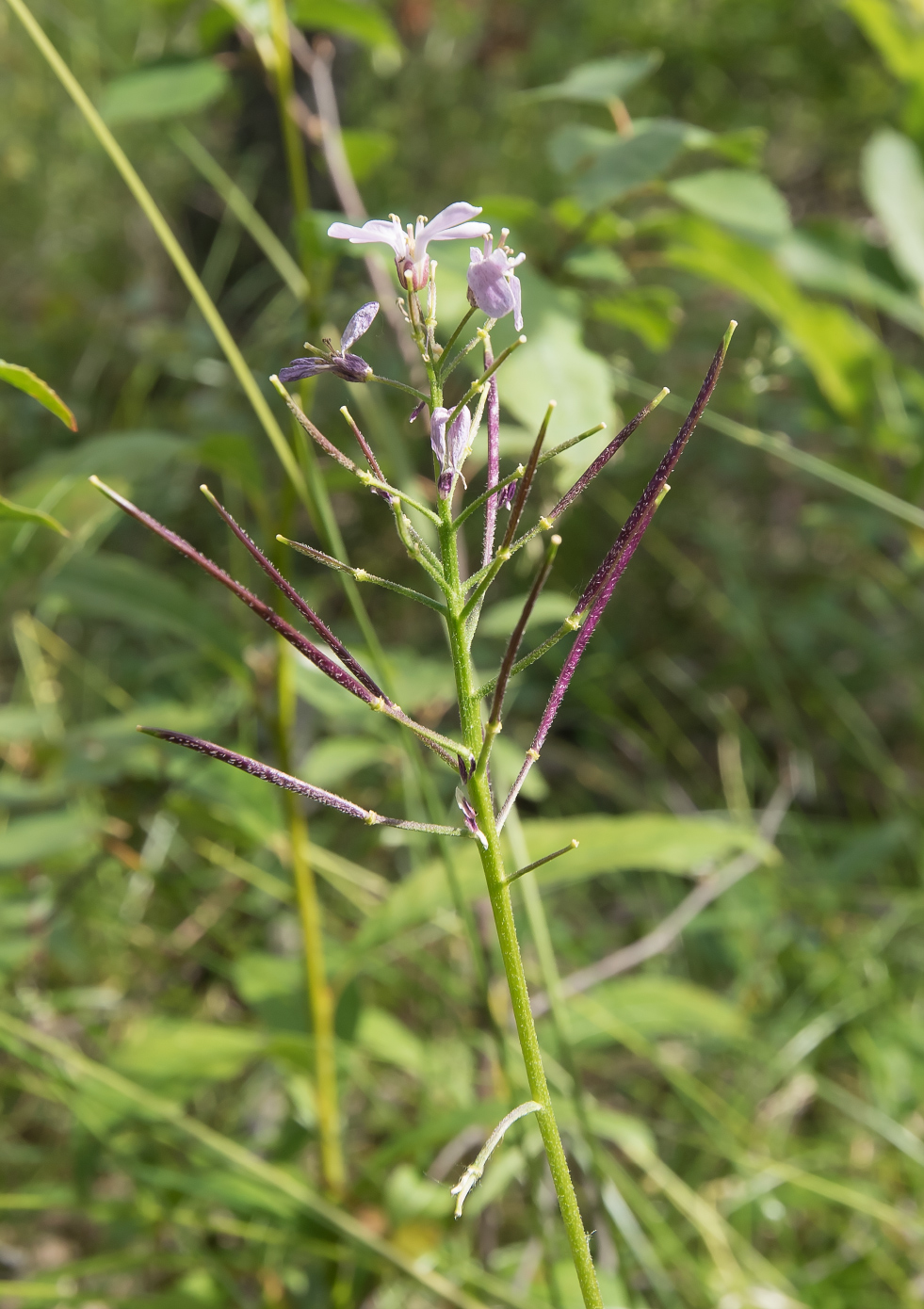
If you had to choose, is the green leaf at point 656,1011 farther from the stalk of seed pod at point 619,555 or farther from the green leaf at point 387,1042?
the stalk of seed pod at point 619,555

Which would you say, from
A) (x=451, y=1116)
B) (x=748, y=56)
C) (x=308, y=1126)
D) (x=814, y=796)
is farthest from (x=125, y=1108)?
(x=748, y=56)

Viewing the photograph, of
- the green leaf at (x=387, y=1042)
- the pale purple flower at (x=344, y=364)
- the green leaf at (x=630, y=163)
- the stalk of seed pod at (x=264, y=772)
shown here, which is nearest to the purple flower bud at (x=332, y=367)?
the pale purple flower at (x=344, y=364)

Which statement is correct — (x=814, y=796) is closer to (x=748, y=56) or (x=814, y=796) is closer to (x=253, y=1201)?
(x=253, y=1201)

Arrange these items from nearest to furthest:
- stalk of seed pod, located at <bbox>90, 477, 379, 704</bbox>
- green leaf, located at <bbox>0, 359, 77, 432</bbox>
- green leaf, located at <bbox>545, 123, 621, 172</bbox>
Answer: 1. stalk of seed pod, located at <bbox>90, 477, 379, 704</bbox>
2. green leaf, located at <bbox>0, 359, 77, 432</bbox>
3. green leaf, located at <bbox>545, 123, 621, 172</bbox>

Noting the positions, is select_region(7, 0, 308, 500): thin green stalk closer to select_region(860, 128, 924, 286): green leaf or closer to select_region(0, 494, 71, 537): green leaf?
select_region(0, 494, 71, 537): green leaf

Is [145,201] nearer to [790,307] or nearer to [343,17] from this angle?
[343,17]

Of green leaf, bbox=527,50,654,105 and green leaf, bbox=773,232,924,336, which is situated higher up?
green leaf, bbox=527,50,654,105

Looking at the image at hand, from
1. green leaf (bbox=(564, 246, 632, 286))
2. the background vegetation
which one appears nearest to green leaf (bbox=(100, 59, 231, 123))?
the background vegetation
